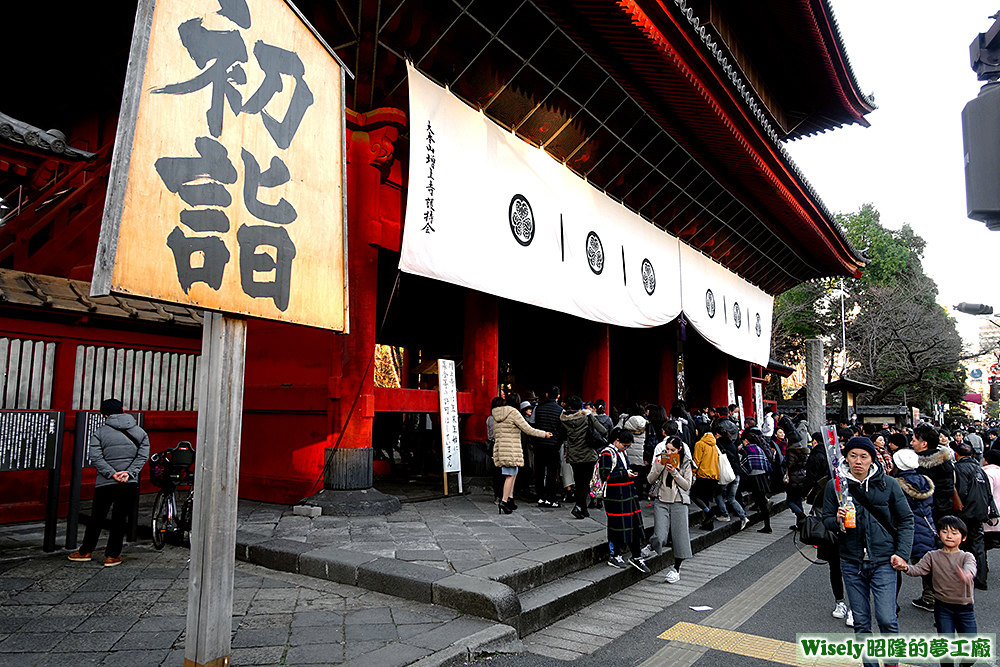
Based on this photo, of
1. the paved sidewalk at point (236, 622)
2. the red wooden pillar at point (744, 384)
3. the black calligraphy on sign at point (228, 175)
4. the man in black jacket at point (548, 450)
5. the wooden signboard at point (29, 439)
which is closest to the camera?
the black calligraphy on sign at point (228, 175)

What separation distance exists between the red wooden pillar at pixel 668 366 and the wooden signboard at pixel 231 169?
15283mm

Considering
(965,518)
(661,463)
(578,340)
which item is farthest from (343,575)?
(578,340)

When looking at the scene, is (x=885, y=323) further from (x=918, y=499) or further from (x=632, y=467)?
(x=918, y=499)

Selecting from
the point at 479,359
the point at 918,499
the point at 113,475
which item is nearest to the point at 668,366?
the point at 479,359

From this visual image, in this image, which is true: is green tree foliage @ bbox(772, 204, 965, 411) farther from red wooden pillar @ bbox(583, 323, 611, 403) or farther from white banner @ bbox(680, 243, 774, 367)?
red wooden pillar @ bbox(583, 323, 611, 403)

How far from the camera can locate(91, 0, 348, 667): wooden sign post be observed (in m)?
2.95

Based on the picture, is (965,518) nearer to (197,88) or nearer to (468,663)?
(468,663)

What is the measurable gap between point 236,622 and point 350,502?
3.17 metres

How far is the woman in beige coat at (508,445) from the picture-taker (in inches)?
320

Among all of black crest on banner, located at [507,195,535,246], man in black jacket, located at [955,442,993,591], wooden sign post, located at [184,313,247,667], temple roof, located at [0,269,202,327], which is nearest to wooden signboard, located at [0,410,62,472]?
temple roof, located at [0,269,202,327]

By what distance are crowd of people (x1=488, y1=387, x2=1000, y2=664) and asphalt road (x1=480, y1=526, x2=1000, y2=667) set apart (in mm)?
265

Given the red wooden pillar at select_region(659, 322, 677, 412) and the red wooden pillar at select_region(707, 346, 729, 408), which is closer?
the red wooden pillar at select_region(659, 322, 677, 412)

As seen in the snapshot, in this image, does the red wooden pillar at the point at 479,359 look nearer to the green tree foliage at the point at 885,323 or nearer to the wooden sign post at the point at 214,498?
the wooden sign post at the point at 214,498

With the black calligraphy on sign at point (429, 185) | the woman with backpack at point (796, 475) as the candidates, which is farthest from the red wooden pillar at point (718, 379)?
the black calligraphy on sign at point (429, 185)
